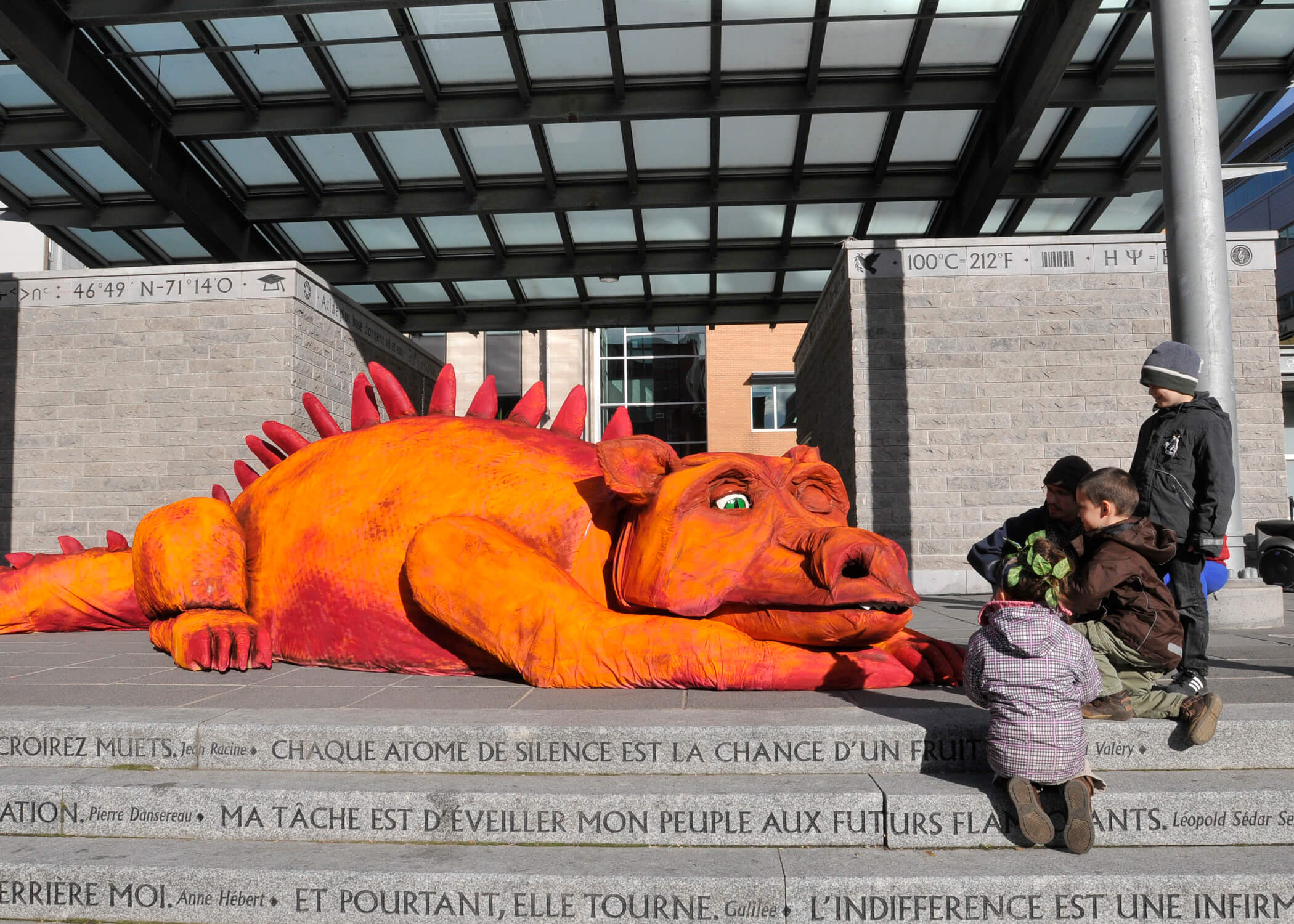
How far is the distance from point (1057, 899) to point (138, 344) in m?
12.1

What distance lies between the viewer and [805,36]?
1035 centimetres

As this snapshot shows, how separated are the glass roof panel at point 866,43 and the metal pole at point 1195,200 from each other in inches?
147

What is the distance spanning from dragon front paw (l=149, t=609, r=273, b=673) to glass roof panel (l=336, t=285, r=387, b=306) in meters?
12.7

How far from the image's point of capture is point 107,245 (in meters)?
14.4

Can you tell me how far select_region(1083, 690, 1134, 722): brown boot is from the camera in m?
3.02

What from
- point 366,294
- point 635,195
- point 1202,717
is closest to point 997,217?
point 635,195

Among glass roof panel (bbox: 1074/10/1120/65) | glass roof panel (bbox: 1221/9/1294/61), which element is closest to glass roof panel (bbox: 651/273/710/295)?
glass roof panel (bbox: 1074/10/1120/65)

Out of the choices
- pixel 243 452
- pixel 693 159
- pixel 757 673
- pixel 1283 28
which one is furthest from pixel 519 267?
pixel 757 673

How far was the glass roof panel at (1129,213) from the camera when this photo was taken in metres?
13.4

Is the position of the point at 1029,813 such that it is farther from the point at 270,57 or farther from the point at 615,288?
the point at 615,288

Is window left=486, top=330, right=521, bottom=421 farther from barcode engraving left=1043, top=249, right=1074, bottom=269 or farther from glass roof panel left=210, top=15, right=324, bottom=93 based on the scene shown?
barcode engraving left=1043, top=249, right=1074, bottom=269

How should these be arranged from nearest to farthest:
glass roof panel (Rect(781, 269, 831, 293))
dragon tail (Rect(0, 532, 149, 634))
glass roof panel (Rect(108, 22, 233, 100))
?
dragon tail (Rect(0, 532, 149, 634)), glass roof panel (Rect(108, 22, 233, 100)), glass roof panel (Rect(781, 269, 831, 293))

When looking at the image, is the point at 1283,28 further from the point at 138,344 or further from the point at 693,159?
the point at 138,344

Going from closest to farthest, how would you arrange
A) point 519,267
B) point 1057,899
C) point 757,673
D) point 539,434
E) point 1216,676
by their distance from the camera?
point 1057,899
point 757,673
point 1216,676
point 539,434
point 519,267
